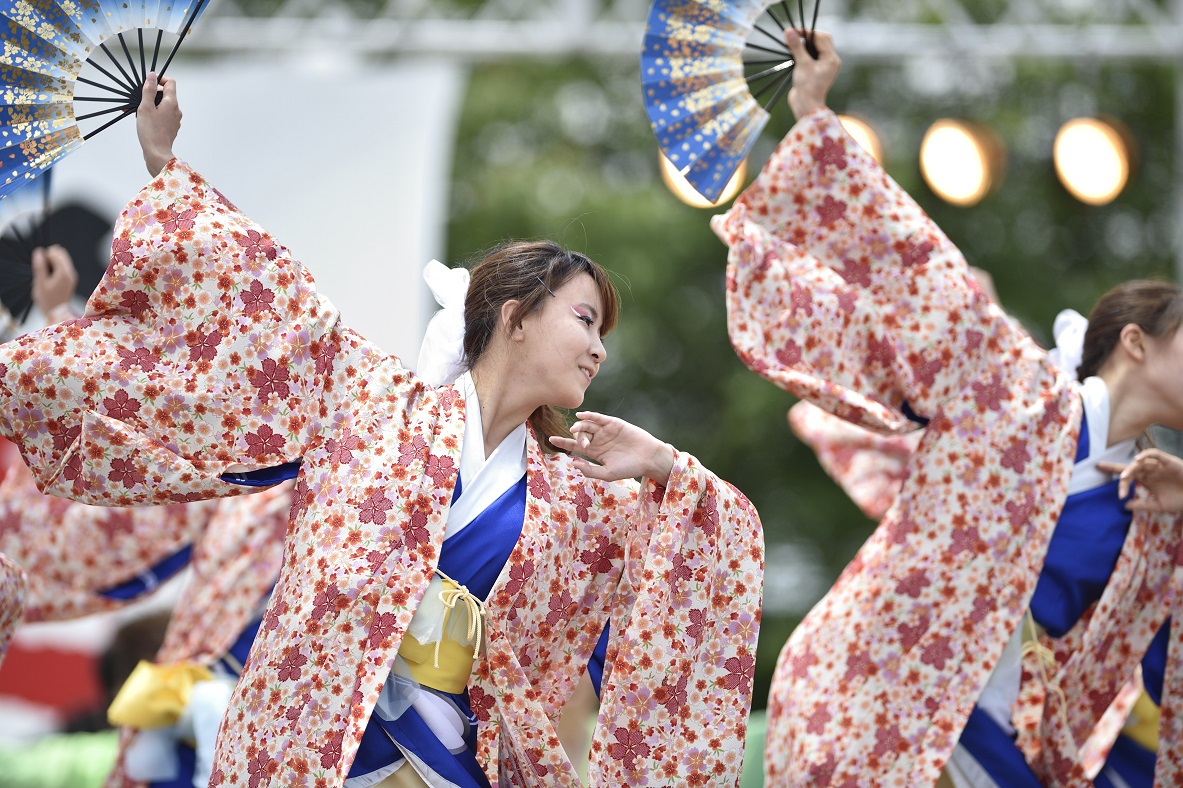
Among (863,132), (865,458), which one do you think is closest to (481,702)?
(865,458)

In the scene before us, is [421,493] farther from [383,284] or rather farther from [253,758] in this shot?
[383,284]

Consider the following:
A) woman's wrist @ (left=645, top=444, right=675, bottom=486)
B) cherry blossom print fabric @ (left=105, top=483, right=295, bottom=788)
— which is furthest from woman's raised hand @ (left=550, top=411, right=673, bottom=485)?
cherry blossom print fabric @ (left=105, top=483, right=295, bottom=788)

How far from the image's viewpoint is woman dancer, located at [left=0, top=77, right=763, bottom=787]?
238 centimetres

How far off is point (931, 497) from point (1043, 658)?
0.46 m

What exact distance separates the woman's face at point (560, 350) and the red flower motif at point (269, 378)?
0.43 metres

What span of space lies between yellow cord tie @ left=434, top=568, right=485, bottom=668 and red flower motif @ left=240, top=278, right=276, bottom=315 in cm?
56

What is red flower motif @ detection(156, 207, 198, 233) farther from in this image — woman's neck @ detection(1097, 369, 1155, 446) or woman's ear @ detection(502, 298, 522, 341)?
woman's neck @ detection(1097, 369, 1155, 446)

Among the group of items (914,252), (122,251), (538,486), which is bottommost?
(538,486)

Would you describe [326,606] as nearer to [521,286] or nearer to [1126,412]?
[521,286]

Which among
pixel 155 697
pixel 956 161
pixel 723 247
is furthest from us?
pixel 723 247

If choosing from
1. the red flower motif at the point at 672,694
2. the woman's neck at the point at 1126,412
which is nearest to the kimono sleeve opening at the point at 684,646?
the red flower motif at the point at 672,694

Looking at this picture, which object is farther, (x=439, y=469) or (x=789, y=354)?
(x=789, y=354)

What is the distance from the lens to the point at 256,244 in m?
2.54

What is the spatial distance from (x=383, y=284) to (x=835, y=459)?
220cm
